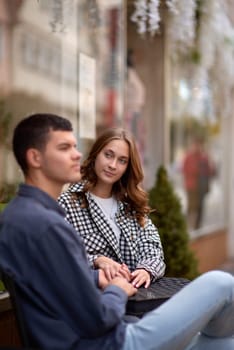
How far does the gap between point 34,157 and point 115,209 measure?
86 cm

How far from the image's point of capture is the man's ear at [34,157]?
2080mm

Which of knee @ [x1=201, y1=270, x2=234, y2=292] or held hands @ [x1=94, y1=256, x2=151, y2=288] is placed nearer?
knee @ [x1=201, y1=270, x2=234, y2=292]

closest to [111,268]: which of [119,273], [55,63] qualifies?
[119,273]

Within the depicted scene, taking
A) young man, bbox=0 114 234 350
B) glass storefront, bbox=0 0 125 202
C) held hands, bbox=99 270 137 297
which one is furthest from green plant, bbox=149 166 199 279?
young man, bbox=0 114 234 350

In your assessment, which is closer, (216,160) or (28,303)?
(28,303)

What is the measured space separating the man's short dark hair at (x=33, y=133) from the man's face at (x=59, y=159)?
0.02m

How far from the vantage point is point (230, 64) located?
6.50 meters

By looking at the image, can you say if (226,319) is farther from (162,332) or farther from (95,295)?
(95,295)

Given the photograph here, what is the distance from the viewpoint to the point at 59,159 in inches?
82.9

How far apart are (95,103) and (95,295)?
2848 mm

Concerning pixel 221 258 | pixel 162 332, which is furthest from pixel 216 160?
pixel 162 332

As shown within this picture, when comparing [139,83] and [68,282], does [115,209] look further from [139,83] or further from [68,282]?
[139,83]

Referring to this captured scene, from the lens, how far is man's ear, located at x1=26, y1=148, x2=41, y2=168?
6.82 ft

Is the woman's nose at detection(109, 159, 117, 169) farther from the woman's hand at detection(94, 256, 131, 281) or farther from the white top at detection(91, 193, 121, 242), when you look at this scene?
the woman's hand at detection(94, 256, 131, 281)
